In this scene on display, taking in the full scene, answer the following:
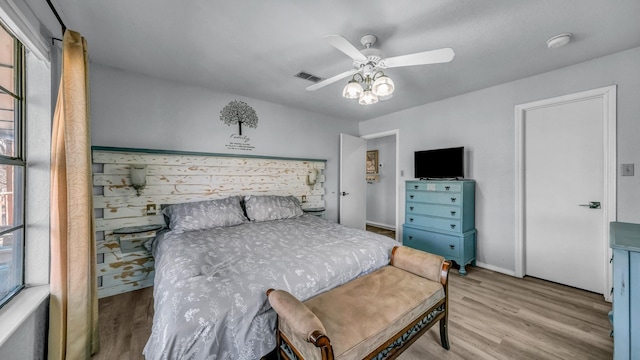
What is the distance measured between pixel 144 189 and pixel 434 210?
11.8 ft

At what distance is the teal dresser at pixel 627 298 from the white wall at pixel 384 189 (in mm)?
4221

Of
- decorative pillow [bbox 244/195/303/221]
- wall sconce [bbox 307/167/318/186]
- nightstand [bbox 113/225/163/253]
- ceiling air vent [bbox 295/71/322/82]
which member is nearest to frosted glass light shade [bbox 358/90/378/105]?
ceiling air vent [bbox 295/71/322/82]

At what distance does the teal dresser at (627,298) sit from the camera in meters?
1.15

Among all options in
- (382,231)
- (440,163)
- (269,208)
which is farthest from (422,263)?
(382,231)

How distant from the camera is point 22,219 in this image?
1411 millimetres

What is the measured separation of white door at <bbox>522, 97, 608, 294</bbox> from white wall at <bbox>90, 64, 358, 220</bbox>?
310cm

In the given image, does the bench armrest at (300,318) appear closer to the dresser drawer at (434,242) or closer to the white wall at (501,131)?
the dresser drawer at (434,242)

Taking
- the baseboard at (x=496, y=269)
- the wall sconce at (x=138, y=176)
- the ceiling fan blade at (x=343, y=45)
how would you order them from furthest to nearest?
the baseboard at (x=496, y=269) < the wall sconce at (x=138, y=176) < the ceiling fan blade at (x=343, y=45)

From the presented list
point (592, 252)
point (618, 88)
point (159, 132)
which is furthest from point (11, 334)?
point (618, 88)

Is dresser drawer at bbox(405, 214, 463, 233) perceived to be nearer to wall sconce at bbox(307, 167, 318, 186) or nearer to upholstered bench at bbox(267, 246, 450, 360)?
upholstered bench at bbox(267, 246, 450, 360)

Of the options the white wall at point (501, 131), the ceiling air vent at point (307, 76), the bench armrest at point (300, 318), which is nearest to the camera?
the bench armrest at point (300, 318)

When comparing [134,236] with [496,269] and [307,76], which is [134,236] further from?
[496,269]

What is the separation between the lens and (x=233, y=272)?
57.1 inches

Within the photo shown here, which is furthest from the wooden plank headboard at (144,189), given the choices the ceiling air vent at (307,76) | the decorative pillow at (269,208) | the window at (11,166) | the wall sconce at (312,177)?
the ceiling air vent at (307,76)
